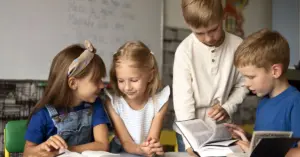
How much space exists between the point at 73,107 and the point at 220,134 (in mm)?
596

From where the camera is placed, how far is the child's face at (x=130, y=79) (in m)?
1.46

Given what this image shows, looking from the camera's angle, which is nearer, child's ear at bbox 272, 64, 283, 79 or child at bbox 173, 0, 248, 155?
child's ear at bbox 272, 64, 283, 79

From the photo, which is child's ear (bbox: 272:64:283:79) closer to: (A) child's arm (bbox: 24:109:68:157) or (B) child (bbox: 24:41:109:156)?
(B) child (bbox: 24:41:109:156)

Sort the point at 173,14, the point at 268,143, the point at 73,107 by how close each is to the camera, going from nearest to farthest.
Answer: the point at 268,143
the point at 73,107
the point at 173,14

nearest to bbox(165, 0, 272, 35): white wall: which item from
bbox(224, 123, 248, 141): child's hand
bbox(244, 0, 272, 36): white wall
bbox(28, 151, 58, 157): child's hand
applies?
bbox(244, 0, 272, 36): white wall

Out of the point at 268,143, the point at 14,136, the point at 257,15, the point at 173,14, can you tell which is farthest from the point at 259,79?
the point at 257,15

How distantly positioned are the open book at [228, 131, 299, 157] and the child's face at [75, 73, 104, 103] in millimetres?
705

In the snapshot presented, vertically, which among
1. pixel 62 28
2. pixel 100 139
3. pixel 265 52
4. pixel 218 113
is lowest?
pixel 100 139

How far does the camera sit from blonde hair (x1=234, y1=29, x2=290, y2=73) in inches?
50.0

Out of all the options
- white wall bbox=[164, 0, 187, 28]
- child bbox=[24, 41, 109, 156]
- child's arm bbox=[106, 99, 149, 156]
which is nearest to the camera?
child bbox=[24, 41, 109, 156]

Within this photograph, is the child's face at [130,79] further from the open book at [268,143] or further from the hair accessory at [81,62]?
the open book at [268,143]

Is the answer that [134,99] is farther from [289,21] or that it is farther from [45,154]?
[289,21]

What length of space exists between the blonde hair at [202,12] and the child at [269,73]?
17 cm

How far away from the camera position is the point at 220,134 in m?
1.22
